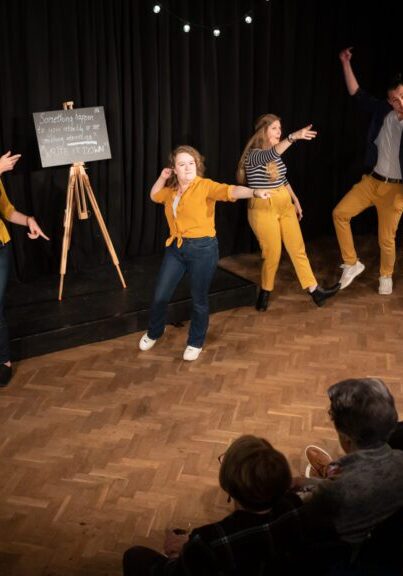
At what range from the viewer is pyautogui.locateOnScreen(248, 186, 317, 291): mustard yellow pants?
527cm

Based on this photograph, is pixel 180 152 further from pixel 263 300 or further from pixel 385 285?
pixel 385 285

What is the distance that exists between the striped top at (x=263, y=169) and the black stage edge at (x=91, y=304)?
2.92 feet

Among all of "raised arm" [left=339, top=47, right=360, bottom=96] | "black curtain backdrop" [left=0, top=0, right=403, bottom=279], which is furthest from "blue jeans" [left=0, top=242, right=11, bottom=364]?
"raised arm" [left=339, top=47, right=360, bottom=96]

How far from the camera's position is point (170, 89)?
602cm

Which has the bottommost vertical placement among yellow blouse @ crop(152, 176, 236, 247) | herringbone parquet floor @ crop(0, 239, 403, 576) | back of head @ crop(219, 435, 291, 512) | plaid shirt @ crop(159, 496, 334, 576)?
herringbone parquet floor @ crop(0, 239, 403, 576)

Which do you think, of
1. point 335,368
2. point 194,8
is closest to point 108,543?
point 335,368

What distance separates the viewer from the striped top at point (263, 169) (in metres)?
4.99

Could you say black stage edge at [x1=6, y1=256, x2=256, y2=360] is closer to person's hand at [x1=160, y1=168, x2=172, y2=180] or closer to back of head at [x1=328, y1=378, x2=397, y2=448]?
person's hand at [x1=160, y1=168, x2=172, y2=180]

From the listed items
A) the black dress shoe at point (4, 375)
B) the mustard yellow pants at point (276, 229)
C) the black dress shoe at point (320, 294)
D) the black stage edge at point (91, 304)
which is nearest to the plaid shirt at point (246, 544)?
the black dress shoe at point (4, 375)

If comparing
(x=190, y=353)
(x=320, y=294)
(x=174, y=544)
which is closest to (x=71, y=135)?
(x=190, y=353)

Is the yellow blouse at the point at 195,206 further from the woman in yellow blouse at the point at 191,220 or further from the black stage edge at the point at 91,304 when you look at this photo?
the black stage edge at the point at 91,304

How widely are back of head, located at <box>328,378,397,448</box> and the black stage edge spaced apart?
2866mm

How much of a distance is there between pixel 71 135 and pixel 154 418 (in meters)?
2.26

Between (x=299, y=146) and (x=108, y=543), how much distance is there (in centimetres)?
482
